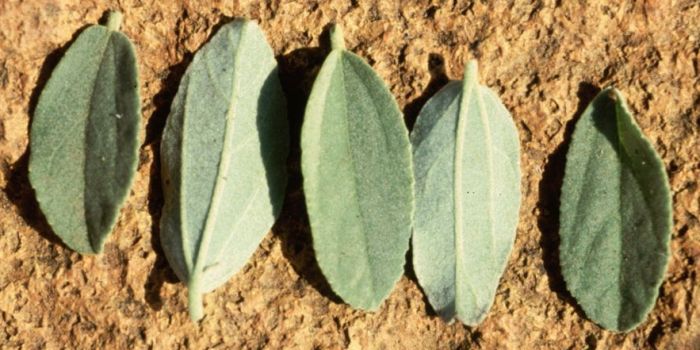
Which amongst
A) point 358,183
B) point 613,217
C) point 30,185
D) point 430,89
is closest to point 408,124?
point 430,89

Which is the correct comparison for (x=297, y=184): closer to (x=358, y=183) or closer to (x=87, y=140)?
(x=358, y=183)

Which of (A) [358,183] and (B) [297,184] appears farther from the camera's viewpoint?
(B) [297,184]

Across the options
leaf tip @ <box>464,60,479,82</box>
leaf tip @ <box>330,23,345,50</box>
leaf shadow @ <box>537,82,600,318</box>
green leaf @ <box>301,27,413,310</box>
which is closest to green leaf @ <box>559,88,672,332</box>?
leaf shadow @ <box>537,82,600,318</box>

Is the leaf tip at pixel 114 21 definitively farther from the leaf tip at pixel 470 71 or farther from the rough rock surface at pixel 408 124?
the leaf tip at pixel 470 71

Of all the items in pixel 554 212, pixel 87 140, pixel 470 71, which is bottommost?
pixel 554 212

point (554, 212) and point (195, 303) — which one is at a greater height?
point (554, 212)

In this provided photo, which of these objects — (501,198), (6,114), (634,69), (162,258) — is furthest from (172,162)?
(634,69)

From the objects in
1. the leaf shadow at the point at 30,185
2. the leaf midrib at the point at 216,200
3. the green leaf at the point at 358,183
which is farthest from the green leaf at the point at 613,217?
the leaf shadow at the point at 30,185
